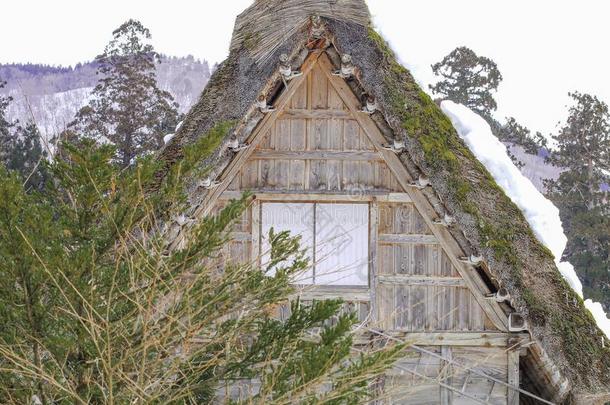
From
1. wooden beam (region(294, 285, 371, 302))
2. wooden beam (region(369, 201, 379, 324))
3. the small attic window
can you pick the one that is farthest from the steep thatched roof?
wooden beam (region(294, 285, 371, 302))

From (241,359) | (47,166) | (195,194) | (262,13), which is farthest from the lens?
(262,13)

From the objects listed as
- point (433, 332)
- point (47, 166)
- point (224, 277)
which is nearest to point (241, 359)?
point (224, 277)

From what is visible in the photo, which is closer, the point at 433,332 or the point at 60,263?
the point at 60,263

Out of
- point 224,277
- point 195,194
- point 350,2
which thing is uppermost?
point 350,2

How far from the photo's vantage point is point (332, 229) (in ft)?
31.1

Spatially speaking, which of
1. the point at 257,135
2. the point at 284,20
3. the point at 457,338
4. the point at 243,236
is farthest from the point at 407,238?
the point at 284,20

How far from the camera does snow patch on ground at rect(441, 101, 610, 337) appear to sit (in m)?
10.2

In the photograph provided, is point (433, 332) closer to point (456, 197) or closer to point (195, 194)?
point (456, 197)

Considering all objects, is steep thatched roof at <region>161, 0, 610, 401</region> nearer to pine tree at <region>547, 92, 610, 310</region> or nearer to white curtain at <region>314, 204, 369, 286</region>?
white curtain at <region>314, 204, 369, 286</region>

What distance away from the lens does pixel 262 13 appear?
36.9 feet

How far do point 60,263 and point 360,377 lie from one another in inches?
75.8

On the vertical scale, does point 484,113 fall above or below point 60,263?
→ above

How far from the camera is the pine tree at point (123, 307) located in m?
5.57

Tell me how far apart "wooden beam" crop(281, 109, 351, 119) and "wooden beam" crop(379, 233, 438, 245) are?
1260 mm
